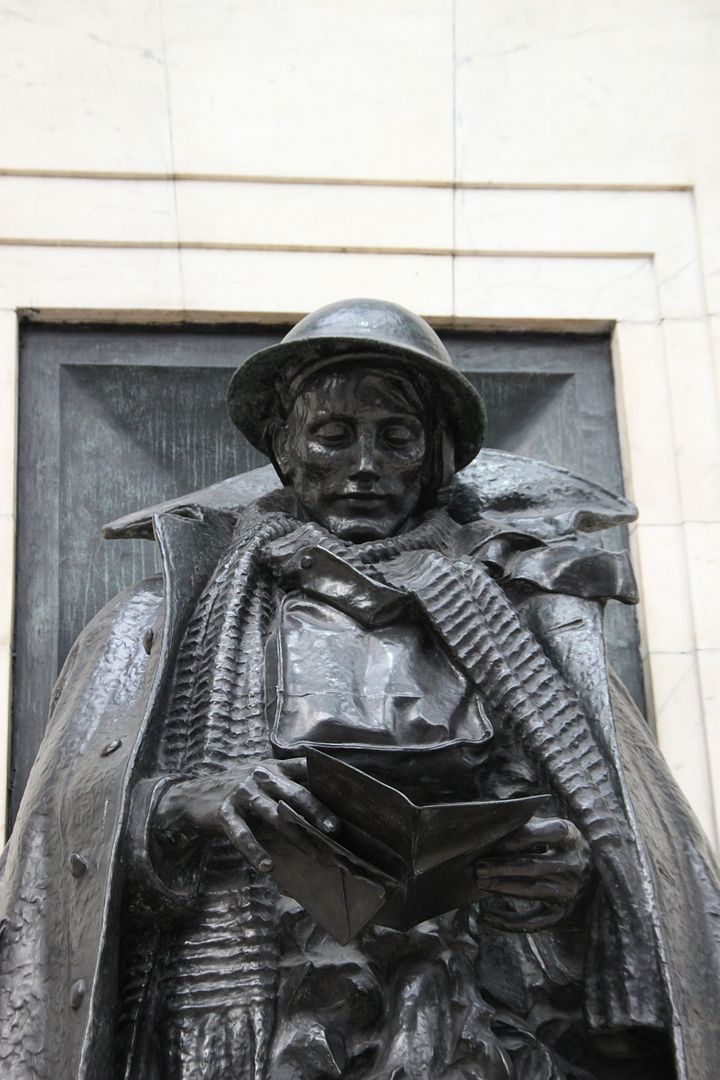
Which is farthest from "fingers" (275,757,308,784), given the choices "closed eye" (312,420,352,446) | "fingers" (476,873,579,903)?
"closed eye" (312,420,352,446)

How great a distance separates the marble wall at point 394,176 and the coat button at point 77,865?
6.98ft

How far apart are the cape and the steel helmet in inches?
8.2

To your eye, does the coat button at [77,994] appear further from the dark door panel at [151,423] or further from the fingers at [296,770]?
the dark door panel at [151,423]

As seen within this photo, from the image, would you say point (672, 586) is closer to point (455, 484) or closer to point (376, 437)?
point (455, 484)

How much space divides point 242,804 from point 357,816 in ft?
0.92

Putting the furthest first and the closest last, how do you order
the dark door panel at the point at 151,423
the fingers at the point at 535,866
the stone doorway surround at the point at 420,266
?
the stone doorway surround at the point at 420,266
the dark door panel at the point at 151,423
the fingers at the point at 535,866

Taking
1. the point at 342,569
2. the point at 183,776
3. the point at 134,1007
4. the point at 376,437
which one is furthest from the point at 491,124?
the point at 134,1007

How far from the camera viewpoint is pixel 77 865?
146 inches

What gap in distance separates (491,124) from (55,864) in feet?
10.5

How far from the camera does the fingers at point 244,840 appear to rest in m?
3.42

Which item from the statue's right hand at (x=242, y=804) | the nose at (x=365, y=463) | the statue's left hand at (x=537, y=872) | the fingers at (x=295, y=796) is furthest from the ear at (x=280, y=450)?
the statue's left hand at (x=537, y=872)

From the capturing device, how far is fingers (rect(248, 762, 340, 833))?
11.0 feet

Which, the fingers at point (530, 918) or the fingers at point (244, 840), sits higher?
the fingers at point (244, 840)

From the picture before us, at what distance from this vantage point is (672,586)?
5.52 m
